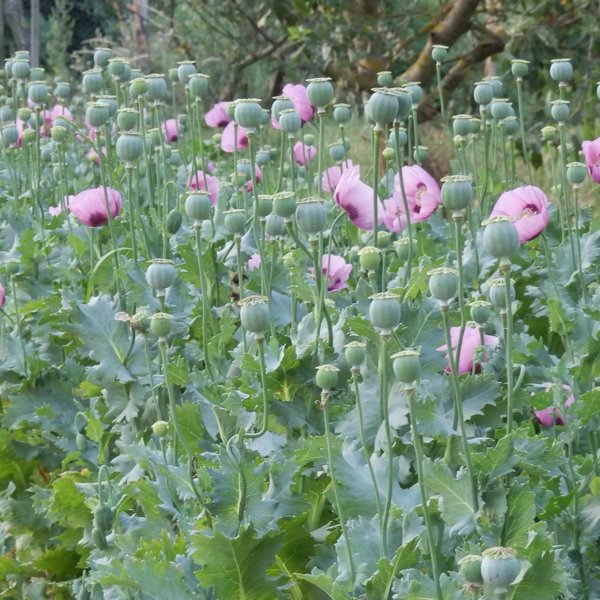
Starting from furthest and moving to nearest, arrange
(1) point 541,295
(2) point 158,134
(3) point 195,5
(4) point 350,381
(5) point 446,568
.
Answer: (3) point 195,5 → (2) point 158,134 → (1) point 541,295 → (4) point 350,381 → (5) point 446,568

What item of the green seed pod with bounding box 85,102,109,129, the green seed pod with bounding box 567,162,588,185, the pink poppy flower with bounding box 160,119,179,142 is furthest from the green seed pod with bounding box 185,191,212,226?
the pink poppy flower with bounding box 160,119,179,142

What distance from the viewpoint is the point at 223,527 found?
1444 mm

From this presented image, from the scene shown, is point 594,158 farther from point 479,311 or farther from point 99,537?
point 99,537

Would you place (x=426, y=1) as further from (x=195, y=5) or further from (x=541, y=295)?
(x=541, y=295)

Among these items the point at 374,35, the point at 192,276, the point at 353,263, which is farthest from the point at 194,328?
the point at 374,35

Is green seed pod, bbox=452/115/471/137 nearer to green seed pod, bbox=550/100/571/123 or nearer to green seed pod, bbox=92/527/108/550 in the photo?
green seed pod, bbox=550/100/571/123

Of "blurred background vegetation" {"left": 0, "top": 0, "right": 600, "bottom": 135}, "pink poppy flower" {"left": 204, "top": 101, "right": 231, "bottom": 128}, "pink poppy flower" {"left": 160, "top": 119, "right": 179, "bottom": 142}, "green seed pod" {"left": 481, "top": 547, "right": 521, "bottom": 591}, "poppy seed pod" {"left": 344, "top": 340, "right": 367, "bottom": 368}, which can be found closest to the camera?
"green seed pod" {"left": 481, "top": 547, "right": 521, "bottom": 591}

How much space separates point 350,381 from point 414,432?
19.3 inches

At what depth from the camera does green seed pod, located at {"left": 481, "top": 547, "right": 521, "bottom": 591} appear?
971 mm

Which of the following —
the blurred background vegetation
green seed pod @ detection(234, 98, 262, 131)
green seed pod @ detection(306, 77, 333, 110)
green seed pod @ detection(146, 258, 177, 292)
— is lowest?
the blurred background vegetation

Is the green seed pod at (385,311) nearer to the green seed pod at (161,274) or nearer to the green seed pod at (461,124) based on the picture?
the green seed pod at (161,274)

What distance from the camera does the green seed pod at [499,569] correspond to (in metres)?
0.97

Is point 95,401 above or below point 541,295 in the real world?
below

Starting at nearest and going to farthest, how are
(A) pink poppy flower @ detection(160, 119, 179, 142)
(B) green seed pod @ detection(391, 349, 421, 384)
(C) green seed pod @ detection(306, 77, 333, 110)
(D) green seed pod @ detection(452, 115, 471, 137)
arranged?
(B) green seed pod @ detection(391, 349, 421, 384), (C) green seed pod @ detection(306, 77, 333, 110), (D) green seed pod @ detection(452, 115, 471, 137), (A) pink poppy flower @ detection(160, 119, 179, 142)
